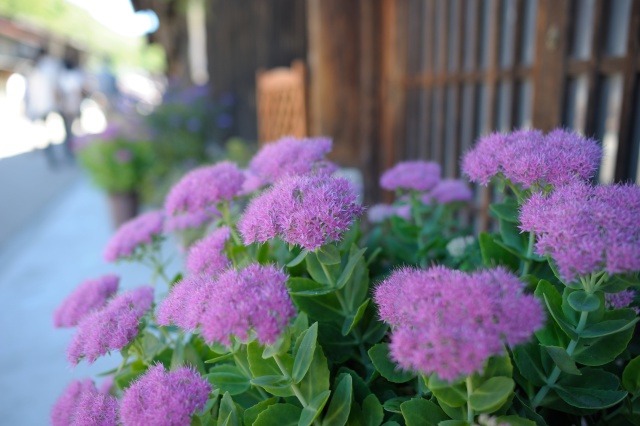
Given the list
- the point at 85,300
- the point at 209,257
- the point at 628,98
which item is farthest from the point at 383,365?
the point at 628,98

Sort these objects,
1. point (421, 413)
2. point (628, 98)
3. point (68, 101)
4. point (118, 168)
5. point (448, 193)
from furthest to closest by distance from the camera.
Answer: point (68, 101) < point (118, 168) < point (628, 98) < point (448, 193) < point (421, 413)

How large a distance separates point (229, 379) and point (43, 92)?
356 inches

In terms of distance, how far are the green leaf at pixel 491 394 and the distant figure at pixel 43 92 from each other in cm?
895

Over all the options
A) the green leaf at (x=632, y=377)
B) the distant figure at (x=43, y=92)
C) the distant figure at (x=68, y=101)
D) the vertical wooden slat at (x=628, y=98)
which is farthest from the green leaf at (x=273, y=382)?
the distant figure at (x=68, y=101)

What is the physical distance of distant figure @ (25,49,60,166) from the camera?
26.8ft

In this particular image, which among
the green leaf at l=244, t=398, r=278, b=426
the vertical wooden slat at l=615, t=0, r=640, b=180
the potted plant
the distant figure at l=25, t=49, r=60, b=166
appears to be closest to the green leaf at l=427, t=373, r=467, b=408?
the green leaf at l=244, t=398, r=278, b=426

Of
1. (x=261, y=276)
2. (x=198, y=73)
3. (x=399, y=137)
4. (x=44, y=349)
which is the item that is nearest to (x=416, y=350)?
(x=261, y=276)

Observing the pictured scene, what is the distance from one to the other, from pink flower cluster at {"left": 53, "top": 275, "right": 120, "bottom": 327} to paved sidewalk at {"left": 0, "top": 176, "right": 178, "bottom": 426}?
0.26ft

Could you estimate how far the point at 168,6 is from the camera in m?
7.50

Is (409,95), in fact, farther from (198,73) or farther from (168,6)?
(198,73)

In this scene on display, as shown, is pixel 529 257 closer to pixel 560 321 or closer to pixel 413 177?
pixel 560 321

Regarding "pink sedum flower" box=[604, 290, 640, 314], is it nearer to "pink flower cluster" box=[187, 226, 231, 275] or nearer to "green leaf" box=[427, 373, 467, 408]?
"green leaf" box=[427, 373, 467, 408]

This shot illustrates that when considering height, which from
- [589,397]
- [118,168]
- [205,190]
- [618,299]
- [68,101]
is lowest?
[118,168]

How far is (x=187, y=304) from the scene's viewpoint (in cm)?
57
